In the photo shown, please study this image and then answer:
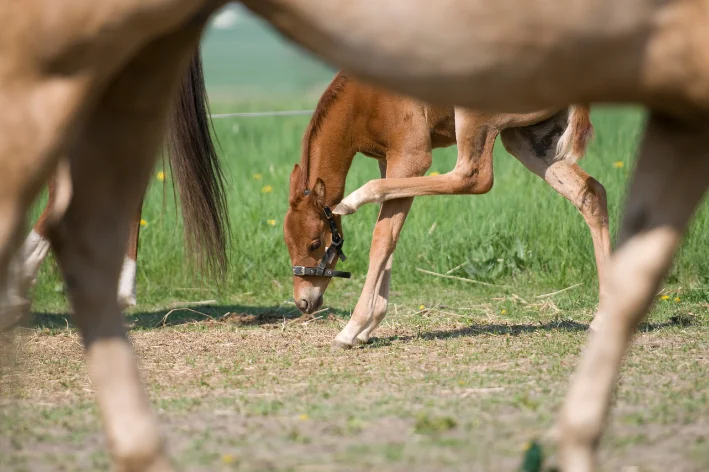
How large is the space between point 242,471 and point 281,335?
2.96 meters

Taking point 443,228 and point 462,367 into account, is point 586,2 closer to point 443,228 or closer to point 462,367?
point 462,367

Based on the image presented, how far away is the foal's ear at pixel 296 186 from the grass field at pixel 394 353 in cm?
77

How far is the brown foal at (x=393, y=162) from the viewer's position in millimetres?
5336

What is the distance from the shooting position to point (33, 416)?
3209mm

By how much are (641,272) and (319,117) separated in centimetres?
386

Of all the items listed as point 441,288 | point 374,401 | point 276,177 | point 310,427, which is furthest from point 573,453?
point 276,177

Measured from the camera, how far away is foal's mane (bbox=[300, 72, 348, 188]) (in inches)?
229

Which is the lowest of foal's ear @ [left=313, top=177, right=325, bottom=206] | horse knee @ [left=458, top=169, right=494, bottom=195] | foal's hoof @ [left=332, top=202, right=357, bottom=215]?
foal's hoof @ [left=332, top=202, right=357, bottom=215]

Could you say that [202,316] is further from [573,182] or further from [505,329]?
[573,182]

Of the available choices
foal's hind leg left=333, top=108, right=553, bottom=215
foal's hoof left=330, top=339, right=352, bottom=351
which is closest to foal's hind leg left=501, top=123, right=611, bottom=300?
foal's hind leg left=333, top=108, right=553, bottom=215

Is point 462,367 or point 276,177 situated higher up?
point 276,177

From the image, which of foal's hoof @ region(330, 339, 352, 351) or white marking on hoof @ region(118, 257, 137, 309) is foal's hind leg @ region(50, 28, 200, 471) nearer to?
foal's hoof @ region(330, 339, 352, 351)

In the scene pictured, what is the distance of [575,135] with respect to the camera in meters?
5.64

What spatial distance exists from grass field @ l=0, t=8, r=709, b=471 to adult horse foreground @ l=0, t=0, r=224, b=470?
1.24 ft
